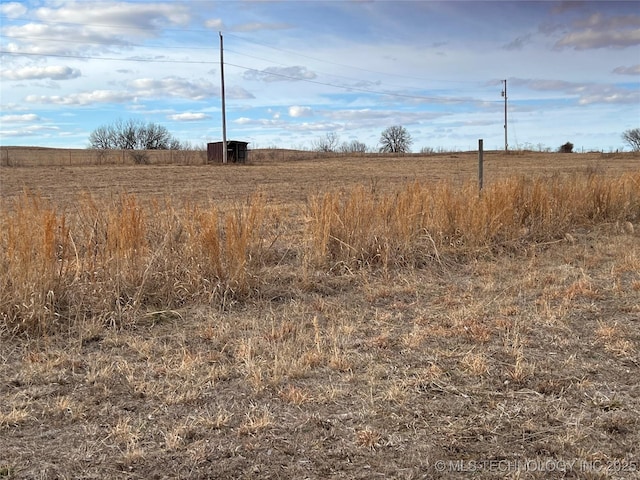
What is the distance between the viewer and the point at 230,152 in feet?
140

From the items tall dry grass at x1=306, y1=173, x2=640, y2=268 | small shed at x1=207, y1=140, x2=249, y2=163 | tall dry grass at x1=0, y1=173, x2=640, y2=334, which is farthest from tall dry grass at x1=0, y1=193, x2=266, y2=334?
small shed at x1=207, y1=140, x2=249, y2=163

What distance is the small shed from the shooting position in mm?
42656

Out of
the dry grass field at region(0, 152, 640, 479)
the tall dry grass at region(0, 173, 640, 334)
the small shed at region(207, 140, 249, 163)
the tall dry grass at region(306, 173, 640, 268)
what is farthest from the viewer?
the small shed at region(207, 140, 249, 163)

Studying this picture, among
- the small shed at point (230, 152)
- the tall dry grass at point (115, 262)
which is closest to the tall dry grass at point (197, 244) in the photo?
the tall dry grass at point (115, 262)

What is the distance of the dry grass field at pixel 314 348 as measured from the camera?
2.71 m

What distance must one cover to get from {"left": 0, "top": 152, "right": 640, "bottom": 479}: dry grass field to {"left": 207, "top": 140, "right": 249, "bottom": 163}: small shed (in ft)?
120

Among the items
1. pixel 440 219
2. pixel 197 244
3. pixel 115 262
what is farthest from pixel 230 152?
pixel 115 262

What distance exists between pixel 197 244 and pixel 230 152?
3828 centimetres

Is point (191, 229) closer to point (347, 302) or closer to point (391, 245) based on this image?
point (347, 302)

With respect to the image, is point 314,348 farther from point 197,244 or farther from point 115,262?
point 115,262

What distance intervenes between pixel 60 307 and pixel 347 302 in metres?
2.53

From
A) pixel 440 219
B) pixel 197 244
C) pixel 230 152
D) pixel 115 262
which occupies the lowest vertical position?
pixel 115 262

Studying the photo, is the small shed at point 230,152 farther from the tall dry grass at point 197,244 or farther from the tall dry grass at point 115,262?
the tall dry grass at point 115,262

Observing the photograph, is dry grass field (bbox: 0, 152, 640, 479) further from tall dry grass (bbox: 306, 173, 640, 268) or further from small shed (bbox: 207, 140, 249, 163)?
small shed (bbox: 207, 140, 249, 163)
